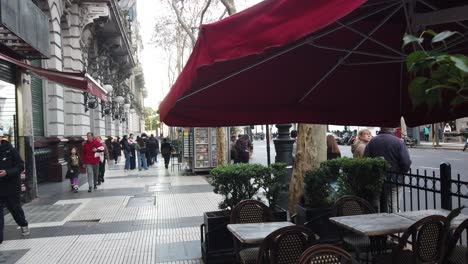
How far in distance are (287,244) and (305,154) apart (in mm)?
4432

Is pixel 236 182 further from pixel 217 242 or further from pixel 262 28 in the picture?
pixel 262 28

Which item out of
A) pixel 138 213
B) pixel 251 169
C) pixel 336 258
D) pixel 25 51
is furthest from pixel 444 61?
pixel 25 51

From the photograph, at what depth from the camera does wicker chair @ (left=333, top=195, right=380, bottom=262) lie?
512cm

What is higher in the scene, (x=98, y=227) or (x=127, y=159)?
(x=127, y=159)

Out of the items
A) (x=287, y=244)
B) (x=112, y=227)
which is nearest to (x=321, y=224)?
(x=287, y=244)

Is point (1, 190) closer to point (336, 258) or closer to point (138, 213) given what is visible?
point (138, 213)

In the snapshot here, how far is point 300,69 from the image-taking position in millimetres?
4102

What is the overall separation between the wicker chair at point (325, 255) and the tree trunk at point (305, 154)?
488 centimetres

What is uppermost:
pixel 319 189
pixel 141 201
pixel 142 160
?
pixel 319 189

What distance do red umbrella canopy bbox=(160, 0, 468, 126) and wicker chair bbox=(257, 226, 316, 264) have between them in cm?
121

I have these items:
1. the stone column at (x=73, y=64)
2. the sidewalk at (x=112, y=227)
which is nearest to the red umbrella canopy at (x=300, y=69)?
the sidewalk at (x=112, y=227)

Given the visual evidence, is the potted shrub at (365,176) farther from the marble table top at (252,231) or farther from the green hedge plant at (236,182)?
the marble table top at (252,231)

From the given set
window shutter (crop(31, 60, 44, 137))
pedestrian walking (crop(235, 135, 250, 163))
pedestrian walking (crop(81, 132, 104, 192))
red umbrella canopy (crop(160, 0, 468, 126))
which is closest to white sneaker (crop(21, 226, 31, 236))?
red umbrella canopy (crop(160, 0, 468, 126))

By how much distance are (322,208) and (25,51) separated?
8612mm
